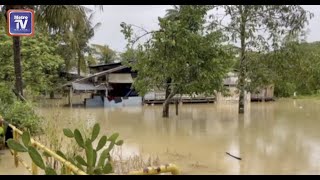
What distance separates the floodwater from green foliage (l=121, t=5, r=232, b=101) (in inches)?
70.1

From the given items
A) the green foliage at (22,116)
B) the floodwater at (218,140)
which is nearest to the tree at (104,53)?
the floodwater at (218,140)

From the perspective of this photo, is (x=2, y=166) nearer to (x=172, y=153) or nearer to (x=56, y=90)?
(x=172, y=153)

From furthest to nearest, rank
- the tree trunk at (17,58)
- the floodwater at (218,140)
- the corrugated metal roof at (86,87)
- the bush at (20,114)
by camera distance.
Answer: the corrugated metal roof at (86,87)
the tree trunk at (17,58)
the bush at (20,114)
the floodwater at (218,140)

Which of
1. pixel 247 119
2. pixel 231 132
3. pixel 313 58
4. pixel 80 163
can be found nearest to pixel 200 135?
pixel 231 132

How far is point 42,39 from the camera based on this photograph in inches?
809

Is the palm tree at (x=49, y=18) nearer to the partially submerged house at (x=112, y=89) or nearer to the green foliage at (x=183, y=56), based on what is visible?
the green foliage at (x=183, y=56)

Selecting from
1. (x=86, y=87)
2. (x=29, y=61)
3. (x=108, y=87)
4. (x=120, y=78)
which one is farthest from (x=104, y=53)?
(x=29, y=61)

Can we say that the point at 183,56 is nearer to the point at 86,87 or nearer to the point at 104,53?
the point at 86,87

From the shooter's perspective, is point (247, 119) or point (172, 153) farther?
point (247, 119)

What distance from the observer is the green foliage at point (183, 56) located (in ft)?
53.9

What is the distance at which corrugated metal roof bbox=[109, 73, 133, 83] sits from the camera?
28156 millimetres

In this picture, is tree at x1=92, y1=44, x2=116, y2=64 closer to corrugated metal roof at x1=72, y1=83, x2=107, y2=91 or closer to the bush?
corrugated metal roof at x1=72, y1=83, x2=107, y2=91

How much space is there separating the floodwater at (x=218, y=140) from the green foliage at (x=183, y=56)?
1.78m

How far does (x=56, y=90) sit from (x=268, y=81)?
557 inches
